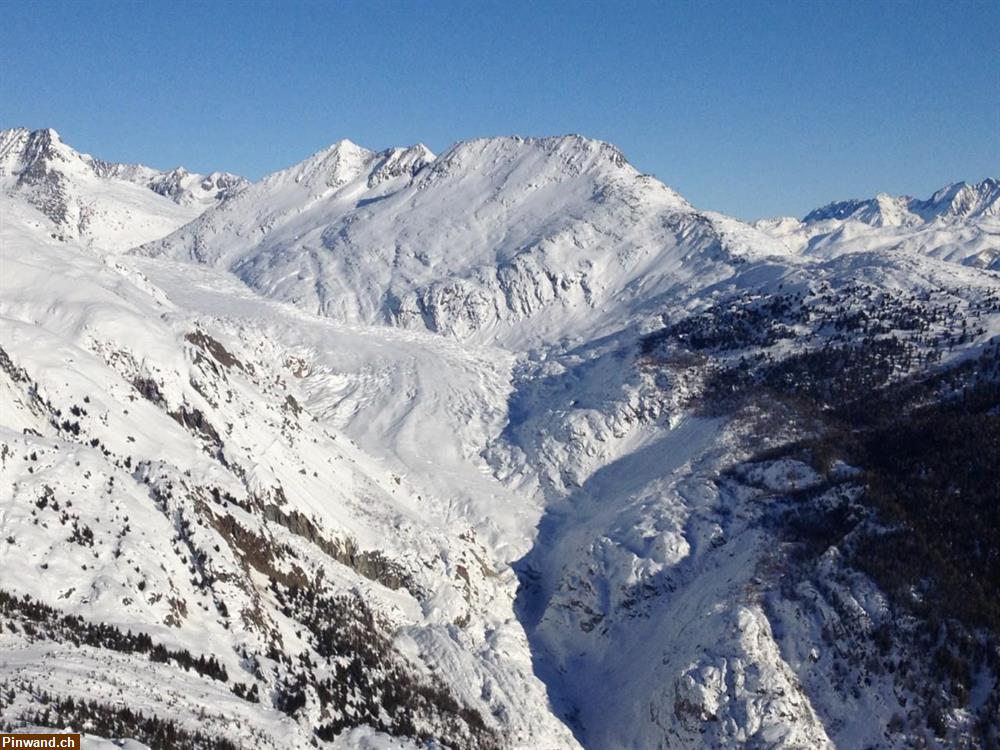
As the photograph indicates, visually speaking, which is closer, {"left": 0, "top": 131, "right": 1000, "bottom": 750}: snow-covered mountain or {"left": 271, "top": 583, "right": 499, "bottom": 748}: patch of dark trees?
{"left": 0, "top": 131, "right": 1000, "bottom": 750}: snow-covered mountain

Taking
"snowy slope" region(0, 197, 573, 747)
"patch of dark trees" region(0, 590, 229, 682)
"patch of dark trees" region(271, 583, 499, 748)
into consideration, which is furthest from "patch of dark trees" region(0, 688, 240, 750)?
"patch of dark trees" region(271, 583, 499, 748)

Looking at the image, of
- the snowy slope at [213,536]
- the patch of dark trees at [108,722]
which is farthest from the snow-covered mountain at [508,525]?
the snowy slope at [213,536]

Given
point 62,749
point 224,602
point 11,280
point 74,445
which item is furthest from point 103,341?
point 62,749

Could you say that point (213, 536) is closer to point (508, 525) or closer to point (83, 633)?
point (83, 633)

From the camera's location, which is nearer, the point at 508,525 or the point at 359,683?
the point at 359,683

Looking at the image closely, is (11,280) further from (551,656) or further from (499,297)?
(499,297)

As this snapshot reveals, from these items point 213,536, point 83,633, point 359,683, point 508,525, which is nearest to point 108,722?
point 83,633

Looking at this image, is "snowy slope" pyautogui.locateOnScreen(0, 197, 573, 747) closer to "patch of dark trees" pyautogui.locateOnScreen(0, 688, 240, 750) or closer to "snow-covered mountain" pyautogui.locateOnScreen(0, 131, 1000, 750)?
"snow-covered mountain" pyautogui.locateOnScreen(0, 131, 1000, 750)

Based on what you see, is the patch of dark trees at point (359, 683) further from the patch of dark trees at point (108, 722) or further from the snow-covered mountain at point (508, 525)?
the patch of dark trees at point (108, 722)
